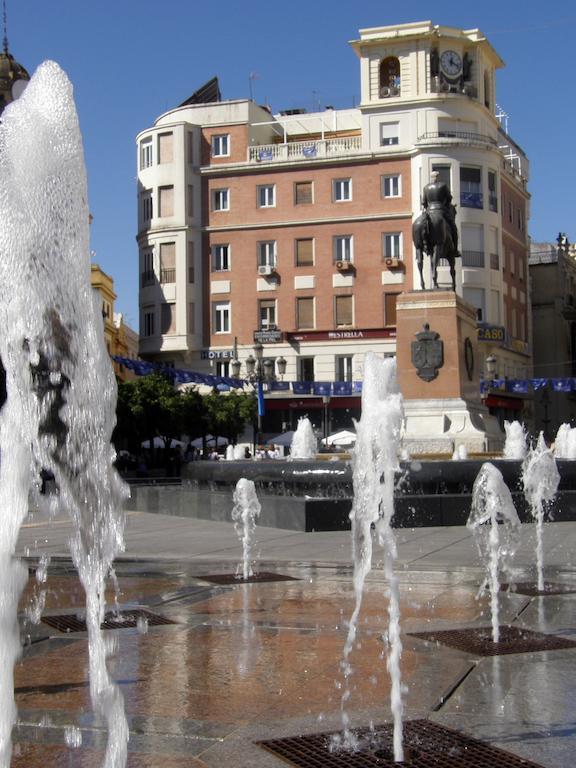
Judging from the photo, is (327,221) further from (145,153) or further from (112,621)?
(112,621)

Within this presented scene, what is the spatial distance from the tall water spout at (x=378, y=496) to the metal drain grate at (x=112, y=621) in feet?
4.69

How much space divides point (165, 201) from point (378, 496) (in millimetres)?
42895

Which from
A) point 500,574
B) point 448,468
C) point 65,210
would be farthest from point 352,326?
point 65,210

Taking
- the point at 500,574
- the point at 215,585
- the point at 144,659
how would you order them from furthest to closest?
the point at 500,574 → the point at 215,585 → the point at 144,659

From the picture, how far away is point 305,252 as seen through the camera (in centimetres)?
5069

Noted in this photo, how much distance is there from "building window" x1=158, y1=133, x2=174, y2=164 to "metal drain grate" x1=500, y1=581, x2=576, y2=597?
44.8 m

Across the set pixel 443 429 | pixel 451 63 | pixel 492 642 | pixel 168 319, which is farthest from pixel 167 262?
pixel 492 642

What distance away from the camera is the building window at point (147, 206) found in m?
52.8

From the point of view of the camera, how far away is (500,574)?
10172 millimetres

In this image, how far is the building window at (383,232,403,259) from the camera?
49.2 m

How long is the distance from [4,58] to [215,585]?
41.0 metres

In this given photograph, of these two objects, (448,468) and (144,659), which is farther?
(448,468)

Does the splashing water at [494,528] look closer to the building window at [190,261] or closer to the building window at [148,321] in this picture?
the building window at [190,261]

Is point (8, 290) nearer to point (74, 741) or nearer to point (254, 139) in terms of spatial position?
point (74, 741)
